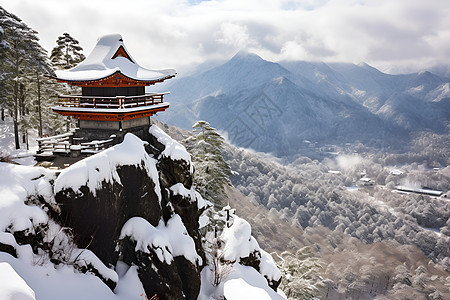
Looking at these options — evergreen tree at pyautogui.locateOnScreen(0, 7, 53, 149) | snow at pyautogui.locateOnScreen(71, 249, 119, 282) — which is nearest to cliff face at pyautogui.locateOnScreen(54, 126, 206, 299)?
snow at pyautogui.locateOnScreen(71, 249, 119, 282)

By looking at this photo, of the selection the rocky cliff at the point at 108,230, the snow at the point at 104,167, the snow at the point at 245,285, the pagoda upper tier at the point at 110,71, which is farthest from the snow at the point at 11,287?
the pagoda upper tier at the point at 110,71

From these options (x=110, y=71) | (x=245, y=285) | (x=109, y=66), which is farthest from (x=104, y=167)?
(x=245, y=285)

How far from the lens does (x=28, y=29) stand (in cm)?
3020

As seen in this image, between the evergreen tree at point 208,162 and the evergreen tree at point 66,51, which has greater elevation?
the evergreen tree at point 66,51

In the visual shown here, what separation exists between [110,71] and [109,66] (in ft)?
5.77

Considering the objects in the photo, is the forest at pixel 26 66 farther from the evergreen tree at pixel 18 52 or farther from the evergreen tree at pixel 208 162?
the evergreen tree at pixel 208 162

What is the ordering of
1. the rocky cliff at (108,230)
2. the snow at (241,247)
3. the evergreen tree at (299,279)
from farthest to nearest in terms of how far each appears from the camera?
the evergreen tree at (299,279), the snow at (241,247), the rocky cliff at (108,230)

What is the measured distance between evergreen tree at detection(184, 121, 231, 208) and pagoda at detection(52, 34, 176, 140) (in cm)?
558

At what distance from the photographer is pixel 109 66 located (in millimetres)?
22938

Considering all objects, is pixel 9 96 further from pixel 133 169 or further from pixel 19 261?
pixel 19 261

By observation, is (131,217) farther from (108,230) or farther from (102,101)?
(102,101)

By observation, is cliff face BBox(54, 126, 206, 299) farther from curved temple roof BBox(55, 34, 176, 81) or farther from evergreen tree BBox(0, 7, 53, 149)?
evergreen tree BBox(0, 7, 53, 149)

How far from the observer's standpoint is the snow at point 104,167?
46.1 ft

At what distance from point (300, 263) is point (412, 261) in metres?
117
